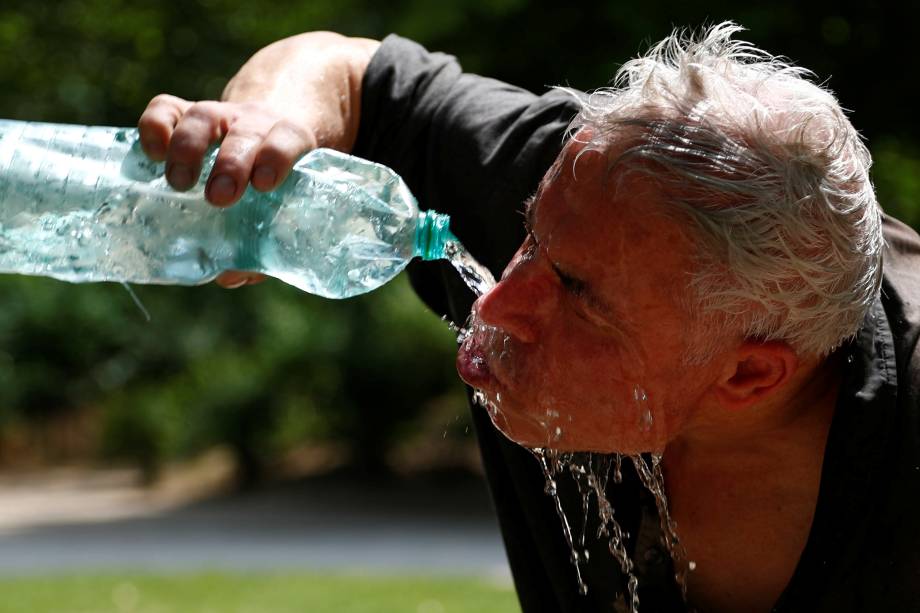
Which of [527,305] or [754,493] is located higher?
[527,305]

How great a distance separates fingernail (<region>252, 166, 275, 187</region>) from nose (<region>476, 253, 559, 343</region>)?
394 millimetres

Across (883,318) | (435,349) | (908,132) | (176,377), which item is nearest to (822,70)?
(908,132)

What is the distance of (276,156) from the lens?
206 centimetres

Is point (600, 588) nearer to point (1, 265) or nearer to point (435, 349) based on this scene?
point (1, 265)

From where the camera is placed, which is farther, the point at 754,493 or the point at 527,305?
the point at 754,493

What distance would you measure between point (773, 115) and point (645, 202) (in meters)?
0.23

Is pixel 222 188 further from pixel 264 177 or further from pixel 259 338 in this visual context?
pixel 259 338

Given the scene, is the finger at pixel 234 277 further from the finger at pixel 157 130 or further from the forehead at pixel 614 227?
the forehead at pixel 614 227

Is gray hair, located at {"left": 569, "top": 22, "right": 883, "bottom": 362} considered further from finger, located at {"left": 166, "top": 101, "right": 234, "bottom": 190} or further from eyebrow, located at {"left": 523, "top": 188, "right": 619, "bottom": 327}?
finger, located at {"left": 166, "top": 101, "right": 234, "bottom": 190}

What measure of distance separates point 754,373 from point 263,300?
1206 centimetres

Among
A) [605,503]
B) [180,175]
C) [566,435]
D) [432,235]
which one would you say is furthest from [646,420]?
[180,175]

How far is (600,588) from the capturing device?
2258 millimetres

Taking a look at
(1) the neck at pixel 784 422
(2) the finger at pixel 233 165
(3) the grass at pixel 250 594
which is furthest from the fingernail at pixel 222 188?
(3) the grass at pixel 250 594

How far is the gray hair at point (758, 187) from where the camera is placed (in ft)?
6.26
